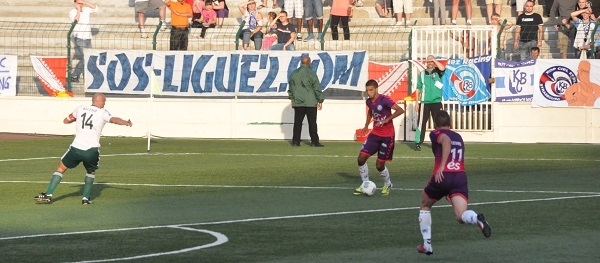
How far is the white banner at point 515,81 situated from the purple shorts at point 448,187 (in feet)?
→ 55.1

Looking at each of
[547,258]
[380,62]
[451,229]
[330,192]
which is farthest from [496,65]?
[547,258]

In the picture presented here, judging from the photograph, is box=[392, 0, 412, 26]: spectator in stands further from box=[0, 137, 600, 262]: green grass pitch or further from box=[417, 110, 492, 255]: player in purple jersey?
box=[417, 110, 492, 255]: player in purple jersey

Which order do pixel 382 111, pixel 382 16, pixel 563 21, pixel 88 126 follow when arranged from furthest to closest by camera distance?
pixel 382 16 → pixel 563 21 → pixel 382 111 → pixel 88 126

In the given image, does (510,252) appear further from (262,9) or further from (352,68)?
(262,9)

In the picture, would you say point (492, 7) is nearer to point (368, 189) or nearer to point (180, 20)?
point (180, 20)

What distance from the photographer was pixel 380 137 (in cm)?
1811

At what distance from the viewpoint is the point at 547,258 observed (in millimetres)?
11828

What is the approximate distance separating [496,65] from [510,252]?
17.3m

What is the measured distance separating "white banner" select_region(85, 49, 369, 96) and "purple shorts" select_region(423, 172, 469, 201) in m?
17.6

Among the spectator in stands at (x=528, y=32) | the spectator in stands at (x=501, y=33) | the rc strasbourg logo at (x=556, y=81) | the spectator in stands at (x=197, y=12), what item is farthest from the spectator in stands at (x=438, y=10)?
the spectator in stands at (x=197, y=12)

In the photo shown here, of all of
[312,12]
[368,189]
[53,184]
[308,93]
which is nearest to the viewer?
[53,184]

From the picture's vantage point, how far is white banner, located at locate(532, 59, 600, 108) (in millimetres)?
28266

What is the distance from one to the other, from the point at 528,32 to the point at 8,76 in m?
13.4

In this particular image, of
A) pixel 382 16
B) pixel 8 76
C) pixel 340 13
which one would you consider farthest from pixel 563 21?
pixel 8 76
